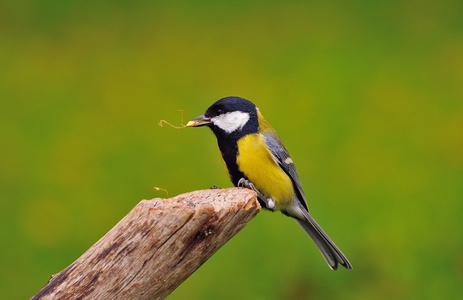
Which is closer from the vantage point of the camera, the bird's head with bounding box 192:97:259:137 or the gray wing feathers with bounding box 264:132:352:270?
the bird's head with bounding box 192:97:259:137

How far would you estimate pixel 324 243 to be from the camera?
256 centimetres

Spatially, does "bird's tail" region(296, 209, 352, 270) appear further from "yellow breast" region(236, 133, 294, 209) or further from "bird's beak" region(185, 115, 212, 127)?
"bird's beak" region(185, 115, 212, 127)

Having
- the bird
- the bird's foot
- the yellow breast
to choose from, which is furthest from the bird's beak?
the bird's foot

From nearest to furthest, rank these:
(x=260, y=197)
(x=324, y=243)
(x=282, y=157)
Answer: (x=260, y=197) < (x=282, y=157) < (x=324, y=243)

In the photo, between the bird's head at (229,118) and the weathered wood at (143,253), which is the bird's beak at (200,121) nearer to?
the bird's head at (229,118)

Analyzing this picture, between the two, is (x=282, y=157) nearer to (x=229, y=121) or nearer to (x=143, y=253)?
(x=229, y=121)

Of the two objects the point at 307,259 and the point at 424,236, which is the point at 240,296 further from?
the point at 424,236

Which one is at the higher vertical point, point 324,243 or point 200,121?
point 200,121

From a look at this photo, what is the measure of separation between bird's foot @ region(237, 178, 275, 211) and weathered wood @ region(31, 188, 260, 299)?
0.61 m

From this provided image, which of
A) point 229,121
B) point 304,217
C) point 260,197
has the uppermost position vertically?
point 229,121

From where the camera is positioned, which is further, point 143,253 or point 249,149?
point 249,149

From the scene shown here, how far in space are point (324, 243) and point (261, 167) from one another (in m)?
0.46

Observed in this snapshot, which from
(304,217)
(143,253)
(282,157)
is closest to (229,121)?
(282,157)

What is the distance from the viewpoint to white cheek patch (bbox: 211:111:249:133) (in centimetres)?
233
